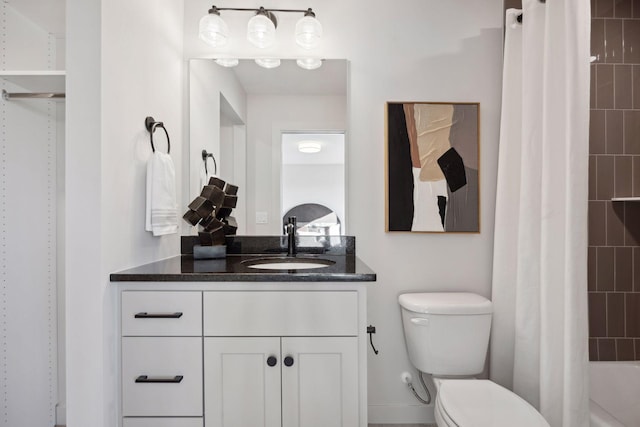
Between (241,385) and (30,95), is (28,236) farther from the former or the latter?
(241,385)

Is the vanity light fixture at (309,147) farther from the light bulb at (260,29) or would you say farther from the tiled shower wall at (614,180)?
the tiled shower wall at (614,180)

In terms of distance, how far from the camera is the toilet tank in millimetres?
1547

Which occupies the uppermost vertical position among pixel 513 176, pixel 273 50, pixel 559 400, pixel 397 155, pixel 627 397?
pixel 273 50

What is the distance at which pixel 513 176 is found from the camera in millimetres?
1689

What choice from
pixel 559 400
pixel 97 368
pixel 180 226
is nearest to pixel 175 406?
pixel 97 368

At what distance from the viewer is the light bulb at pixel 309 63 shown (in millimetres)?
1833

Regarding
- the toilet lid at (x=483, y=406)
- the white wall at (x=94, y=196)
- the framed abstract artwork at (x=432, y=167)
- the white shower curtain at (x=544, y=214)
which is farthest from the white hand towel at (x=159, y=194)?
the white shower curtain at (x=544, y=214)

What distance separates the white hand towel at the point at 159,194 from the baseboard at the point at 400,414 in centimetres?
149

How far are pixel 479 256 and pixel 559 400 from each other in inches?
29.3

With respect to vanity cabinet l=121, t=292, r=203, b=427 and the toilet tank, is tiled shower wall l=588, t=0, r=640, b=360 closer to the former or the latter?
the toilet tank

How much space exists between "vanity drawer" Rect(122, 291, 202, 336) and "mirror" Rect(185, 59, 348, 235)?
2.17 ft

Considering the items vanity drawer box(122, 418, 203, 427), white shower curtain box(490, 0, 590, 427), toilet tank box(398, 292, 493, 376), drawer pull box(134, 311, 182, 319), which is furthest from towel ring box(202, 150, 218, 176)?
white shower curtain box(490, 0, 590, 427)

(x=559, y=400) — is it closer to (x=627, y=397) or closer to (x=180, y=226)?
(x=627, y=397)

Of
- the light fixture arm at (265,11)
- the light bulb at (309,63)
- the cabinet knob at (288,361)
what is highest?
the light fixture arm at (265,11)
